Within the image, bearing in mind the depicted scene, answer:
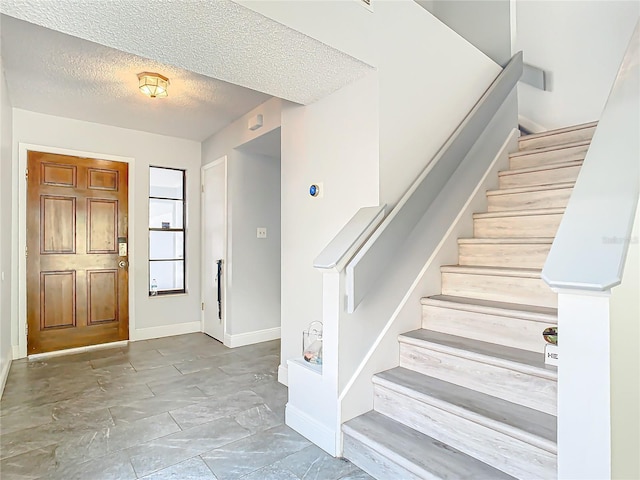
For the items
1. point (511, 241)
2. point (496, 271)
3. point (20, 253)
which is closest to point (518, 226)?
point (511, 241)

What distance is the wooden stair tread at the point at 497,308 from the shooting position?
1770 mm

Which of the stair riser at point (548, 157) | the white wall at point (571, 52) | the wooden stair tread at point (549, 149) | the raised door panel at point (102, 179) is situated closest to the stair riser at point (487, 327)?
the stair riser at point (548, 157)

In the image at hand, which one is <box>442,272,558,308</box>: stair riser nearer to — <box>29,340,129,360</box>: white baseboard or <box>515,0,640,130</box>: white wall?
<box>515,0,640,130</box>: white wall

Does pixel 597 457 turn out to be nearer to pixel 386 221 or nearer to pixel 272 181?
pixel 386 221

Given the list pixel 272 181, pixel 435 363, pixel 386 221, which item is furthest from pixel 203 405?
pixel 272 181

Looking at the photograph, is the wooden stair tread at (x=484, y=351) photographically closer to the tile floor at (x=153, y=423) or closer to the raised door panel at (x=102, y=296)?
the tile floor at (x=153, y=423)

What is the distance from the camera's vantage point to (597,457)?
1010 mm

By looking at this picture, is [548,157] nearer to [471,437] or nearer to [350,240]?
[350,240]

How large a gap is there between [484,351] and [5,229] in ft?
12.4

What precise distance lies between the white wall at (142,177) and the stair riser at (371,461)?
330cm

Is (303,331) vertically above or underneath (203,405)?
above

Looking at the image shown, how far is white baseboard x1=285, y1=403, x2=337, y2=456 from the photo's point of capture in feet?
6.24

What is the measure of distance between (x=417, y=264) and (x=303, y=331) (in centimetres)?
95

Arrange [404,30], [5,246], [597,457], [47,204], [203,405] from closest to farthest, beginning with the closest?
[597,457] < [404,30] < [203,405] < [5,246] < [47,204]
